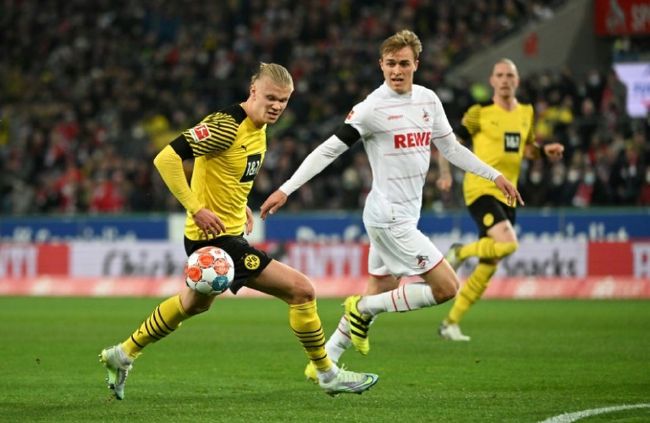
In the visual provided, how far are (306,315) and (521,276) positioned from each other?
1235cm

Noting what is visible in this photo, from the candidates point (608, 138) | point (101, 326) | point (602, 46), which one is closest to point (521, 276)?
point (608, 138)

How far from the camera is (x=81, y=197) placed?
26.4 metres

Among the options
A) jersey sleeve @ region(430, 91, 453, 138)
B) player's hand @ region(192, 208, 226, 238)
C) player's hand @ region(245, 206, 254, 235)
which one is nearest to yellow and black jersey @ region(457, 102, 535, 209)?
jersey sleeve @ region(430, 91, 453, 138)

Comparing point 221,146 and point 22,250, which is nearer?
point 221,146

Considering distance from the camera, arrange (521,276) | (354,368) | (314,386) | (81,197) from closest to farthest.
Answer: (314,386), (354,368), (521,276), (81,197)

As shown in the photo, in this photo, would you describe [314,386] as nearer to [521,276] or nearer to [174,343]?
[174,343]

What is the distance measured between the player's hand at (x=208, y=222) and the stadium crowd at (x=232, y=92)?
1457 centimetres

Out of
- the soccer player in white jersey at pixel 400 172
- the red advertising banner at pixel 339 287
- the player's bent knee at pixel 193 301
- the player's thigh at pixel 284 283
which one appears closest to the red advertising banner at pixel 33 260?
the red advertising banner at pixel 339 287

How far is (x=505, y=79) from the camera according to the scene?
41.8ft

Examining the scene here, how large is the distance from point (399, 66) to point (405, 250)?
1.34 metres

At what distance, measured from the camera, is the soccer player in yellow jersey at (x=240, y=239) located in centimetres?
780

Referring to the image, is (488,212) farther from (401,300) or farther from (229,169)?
(229,169)

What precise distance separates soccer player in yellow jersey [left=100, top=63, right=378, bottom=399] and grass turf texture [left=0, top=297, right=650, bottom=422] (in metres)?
→ 0.27

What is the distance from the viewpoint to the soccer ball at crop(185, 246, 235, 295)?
7.61 meters
